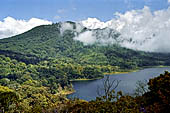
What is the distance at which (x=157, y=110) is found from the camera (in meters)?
9.98

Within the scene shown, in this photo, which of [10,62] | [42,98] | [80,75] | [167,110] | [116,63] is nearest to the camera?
[167,110]

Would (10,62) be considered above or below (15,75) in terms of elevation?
above

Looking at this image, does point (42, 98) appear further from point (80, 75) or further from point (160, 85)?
point (80, 75)

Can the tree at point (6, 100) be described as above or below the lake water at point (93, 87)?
above

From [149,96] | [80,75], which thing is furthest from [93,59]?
[149,96]

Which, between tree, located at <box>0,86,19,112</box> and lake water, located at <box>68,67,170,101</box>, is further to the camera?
lake water, located at <box>68,67,170,101</box>

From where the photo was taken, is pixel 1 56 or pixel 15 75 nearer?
pixel 15 75

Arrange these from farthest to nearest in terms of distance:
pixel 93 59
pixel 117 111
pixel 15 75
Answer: pixel 93 59, pixel 15 75, pixel 117 111

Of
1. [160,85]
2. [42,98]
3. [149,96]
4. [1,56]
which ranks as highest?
[1,56]

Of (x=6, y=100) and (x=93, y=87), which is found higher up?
(x=6, y=100)

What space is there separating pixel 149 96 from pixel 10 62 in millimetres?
133813

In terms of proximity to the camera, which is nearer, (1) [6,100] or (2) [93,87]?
(1) [6,100]

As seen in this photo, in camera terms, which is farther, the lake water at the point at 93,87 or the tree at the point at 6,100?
the lake water at the point at 93,87

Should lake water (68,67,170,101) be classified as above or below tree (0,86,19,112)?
below
